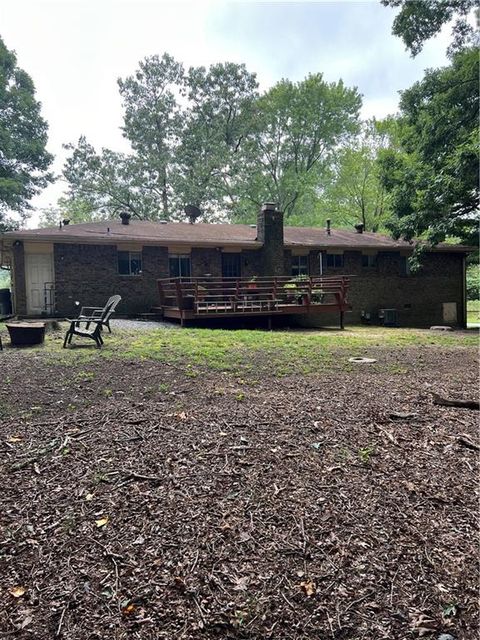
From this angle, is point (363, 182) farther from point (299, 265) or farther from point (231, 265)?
point (231, 265)

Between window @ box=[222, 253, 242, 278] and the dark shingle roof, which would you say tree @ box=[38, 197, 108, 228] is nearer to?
the dark shingle roof

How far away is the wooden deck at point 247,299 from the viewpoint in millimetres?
12734

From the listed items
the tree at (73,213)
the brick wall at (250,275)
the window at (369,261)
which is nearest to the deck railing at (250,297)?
the brick wall at (250,275)

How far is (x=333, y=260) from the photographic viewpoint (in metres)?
17.4

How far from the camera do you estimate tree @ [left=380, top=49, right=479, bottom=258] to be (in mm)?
13399

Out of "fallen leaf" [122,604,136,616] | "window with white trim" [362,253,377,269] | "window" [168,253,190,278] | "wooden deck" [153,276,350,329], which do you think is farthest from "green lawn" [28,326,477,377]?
"window with white trim" [362,253,377,269]

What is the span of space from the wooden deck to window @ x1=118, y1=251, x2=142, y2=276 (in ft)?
3.58

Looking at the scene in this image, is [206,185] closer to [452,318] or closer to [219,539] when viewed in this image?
[452,318]

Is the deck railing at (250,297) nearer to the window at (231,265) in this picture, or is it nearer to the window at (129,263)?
the window at (129,263)

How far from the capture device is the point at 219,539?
7.73 ft

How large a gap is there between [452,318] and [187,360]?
16.2 metres

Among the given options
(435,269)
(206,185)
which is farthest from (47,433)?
(206,185)

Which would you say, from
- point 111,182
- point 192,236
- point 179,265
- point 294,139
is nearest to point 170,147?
point 111,182

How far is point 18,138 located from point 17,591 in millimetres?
24436
